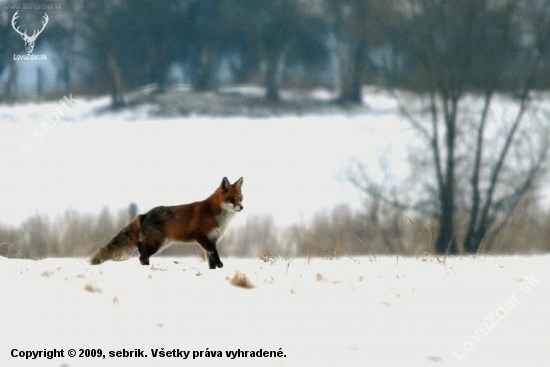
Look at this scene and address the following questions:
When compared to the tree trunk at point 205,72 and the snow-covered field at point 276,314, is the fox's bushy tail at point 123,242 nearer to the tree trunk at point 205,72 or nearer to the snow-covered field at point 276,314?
the snow-covered field at point 276,314

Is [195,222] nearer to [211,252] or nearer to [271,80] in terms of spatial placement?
[211,252]

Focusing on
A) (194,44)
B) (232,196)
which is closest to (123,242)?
(232,196)

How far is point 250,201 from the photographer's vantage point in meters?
23.5

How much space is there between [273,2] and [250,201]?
17235 millimetres

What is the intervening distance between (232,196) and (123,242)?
1384 millimetres

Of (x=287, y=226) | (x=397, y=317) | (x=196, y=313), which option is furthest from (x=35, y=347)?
(x=287, y=226)

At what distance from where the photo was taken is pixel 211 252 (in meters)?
8.99

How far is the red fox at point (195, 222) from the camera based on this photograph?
885 centimetres

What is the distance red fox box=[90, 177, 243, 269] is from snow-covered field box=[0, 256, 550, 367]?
0.27 meters

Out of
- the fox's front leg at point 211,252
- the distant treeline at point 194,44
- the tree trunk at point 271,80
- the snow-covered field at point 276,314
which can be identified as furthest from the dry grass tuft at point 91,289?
the tree trunk at point 271,80

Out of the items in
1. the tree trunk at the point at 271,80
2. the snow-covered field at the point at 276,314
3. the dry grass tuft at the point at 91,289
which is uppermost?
the tree trunk at the point at 271,80

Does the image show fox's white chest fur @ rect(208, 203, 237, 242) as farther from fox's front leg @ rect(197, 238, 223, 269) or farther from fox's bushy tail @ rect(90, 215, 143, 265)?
fox's bushy tail @ rect(90, 215, 143, 265)

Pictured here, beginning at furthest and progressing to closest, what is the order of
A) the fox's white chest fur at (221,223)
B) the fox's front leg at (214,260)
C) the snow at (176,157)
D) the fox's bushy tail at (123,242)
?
the snow at (176,157) → the fox's bushy tail at (123,242) → the fox's front leg at (214,260) → the fox's white chest fur at (221,223)

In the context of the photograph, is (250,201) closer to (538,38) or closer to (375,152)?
(375,152)
